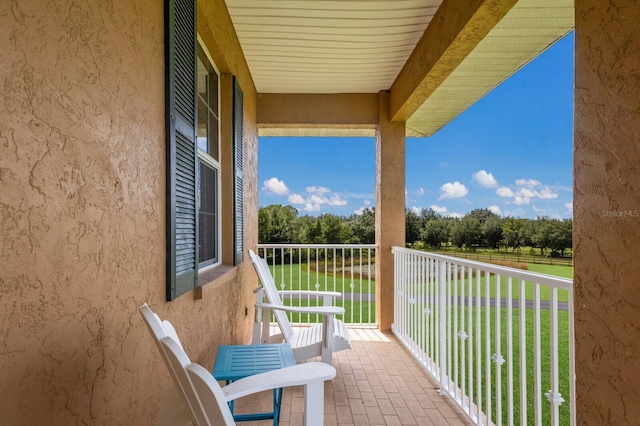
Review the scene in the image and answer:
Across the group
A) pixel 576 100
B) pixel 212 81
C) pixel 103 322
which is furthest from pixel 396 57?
pixel 103 322

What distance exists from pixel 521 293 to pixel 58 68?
202 centimetres

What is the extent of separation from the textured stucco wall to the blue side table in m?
0.26

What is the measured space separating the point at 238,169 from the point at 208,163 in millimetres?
576

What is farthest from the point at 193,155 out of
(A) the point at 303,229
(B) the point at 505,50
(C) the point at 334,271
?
(A) the point at 303,229

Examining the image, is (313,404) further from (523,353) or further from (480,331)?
(480,331)

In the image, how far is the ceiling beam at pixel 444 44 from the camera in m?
2.26

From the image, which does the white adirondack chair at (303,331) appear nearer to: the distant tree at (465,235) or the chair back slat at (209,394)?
the chair back slat at (209,394)

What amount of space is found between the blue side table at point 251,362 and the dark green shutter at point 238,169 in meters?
1.27

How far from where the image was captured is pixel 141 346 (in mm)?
1400

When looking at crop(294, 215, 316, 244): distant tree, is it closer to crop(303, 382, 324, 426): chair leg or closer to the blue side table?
the blue side table

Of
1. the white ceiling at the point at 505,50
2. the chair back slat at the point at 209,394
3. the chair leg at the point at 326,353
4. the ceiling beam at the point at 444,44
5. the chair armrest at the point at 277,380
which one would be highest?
the white ceiling at the point at 505,50

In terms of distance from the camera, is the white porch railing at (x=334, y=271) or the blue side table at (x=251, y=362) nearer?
the blue side table at (x=251, y=362)

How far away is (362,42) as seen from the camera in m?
3.34

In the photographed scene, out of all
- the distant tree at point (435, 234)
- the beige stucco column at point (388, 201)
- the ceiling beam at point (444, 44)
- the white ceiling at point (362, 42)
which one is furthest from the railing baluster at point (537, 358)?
the distant tree at point (435, 234)
